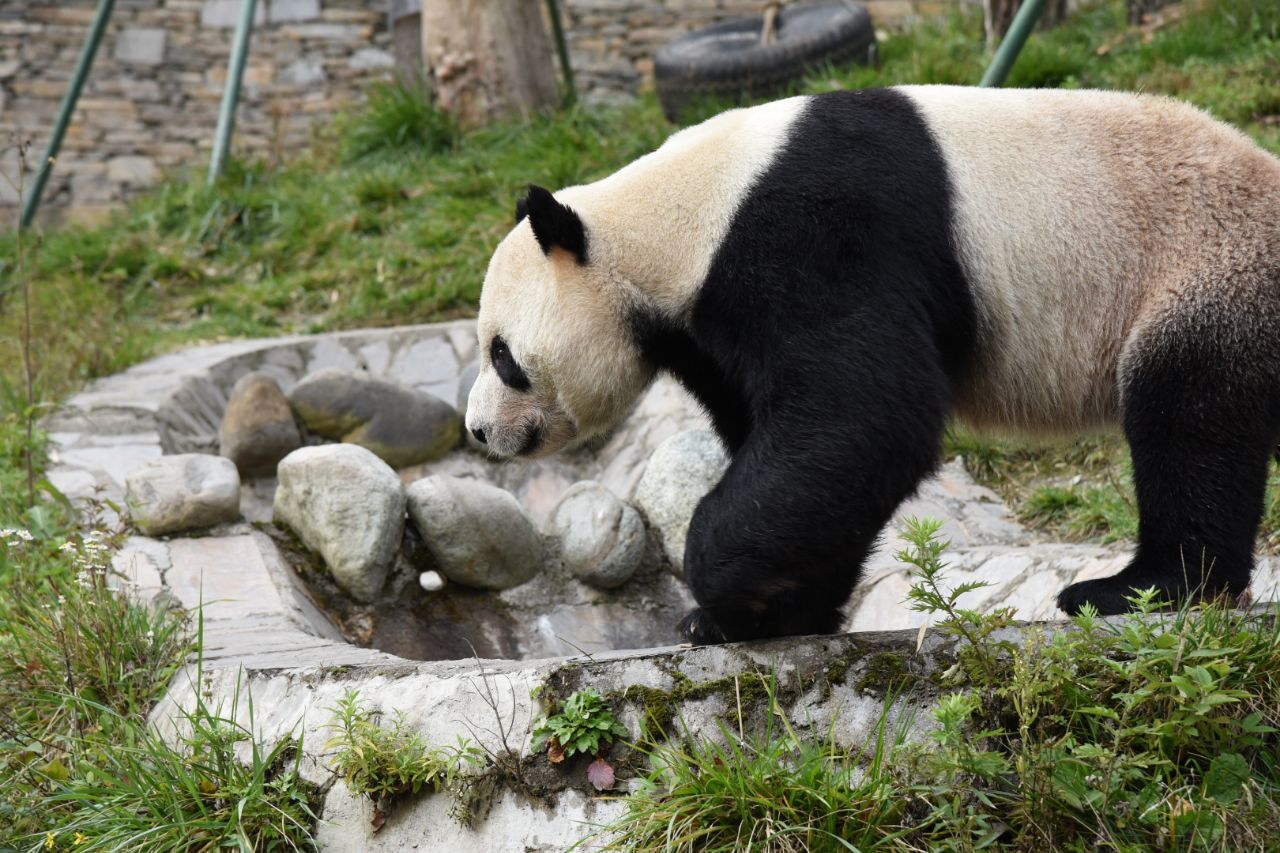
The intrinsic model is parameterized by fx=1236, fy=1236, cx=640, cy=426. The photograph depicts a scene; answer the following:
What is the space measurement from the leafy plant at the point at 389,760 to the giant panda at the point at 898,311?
77cm

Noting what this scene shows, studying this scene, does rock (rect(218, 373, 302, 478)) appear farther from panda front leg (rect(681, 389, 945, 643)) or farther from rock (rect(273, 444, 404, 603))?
panda front leg (rect(681, 389, 945, 643))

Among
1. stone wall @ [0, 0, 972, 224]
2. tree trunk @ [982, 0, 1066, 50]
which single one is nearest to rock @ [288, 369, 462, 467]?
tree trunk @ [982, 0, 1066, 50]

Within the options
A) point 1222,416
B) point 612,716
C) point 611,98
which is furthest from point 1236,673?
point 611,98

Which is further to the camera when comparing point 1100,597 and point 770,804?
point 1100,597

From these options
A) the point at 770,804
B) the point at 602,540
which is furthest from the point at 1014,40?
the point at 770,804

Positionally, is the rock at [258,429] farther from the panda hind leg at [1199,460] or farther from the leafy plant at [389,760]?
the panda hind leg at [1199,460]

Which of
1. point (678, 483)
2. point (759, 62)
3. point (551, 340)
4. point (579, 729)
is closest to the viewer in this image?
point (579, 729)

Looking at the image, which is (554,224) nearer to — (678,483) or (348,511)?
(348,511)

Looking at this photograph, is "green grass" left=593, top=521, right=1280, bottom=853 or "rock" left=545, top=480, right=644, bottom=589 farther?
"rock" left=545, top=480, right=644, bottom=589

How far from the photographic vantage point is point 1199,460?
10.2 ft

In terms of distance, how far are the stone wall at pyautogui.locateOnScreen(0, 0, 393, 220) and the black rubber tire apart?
15.2 feet

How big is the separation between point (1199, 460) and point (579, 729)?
5.50 feet

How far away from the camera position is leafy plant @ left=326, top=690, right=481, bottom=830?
2.97m

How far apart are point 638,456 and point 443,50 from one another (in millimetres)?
5566
